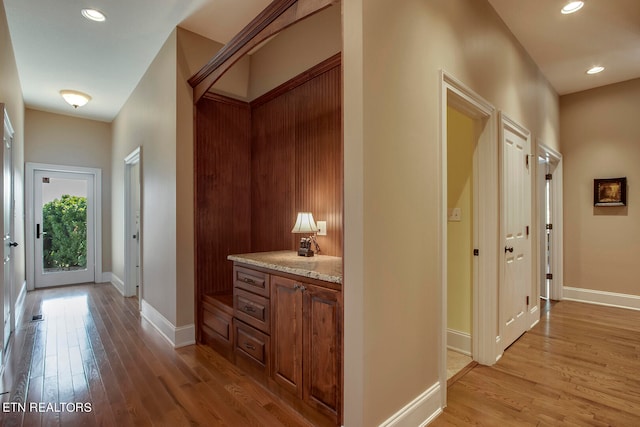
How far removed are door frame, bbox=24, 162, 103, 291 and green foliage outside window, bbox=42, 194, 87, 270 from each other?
176mm

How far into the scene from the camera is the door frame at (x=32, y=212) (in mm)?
5137

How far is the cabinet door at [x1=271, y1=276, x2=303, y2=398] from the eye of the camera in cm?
192

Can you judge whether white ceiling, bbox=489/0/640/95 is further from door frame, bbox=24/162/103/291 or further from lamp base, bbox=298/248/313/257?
door frame, bbox=24/162/103/291

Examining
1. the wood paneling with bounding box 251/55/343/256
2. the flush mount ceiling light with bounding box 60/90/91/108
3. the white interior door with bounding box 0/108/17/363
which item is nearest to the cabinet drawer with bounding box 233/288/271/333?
the wood paneling with bounding box 251/55/343/256

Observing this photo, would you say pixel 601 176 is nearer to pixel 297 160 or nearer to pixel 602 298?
pixel 602 298

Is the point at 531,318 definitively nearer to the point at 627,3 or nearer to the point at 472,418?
the point at 472,418

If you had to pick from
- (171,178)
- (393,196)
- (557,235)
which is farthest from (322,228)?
(557,235)

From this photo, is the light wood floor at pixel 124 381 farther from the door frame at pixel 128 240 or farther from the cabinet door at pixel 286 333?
the door frame at pixel 128 240

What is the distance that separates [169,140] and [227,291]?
1644 mm

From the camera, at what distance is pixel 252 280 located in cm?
233

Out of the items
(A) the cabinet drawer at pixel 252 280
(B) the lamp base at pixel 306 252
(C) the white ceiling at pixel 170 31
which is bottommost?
(A) the cabinet drawer at pixel 252 280

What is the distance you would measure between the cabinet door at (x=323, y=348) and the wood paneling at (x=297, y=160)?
864mm

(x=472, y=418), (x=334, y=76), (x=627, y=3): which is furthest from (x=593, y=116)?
(x=472, y=418)

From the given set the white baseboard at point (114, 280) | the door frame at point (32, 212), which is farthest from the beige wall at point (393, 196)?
the door frame at point (32, 212)
